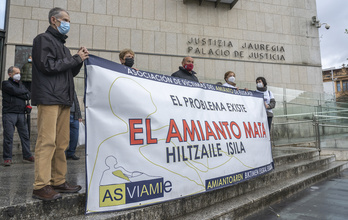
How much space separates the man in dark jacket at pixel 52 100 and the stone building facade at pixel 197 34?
8.63 metres

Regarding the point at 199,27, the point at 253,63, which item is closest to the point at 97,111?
the point at 199,27

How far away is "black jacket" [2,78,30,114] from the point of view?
4.45 meters

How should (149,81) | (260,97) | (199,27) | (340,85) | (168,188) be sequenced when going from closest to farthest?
(168,188)
(149,81)
(260,97)
(199,27)
(340,85)

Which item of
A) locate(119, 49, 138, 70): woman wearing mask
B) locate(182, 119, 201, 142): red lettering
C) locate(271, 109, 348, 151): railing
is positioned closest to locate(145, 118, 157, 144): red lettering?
locate(182, 119, 201, 142): red lettering

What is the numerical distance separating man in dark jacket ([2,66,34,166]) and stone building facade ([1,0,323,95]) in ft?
20.6

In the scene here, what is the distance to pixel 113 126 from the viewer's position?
7.51 ft

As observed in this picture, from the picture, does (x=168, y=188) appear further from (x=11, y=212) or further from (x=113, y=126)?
(x=11, y=212)

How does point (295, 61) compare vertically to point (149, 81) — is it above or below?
above

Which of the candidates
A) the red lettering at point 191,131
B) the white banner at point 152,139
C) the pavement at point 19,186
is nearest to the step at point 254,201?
the white banner at point 152,139

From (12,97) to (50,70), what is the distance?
298 cm

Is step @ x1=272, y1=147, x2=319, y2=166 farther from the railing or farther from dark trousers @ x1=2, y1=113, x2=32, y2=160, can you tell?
dark trousers @ x1=2, y1=113, x2=32, y2=160

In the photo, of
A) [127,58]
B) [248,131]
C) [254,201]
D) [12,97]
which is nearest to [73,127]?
[12,97]

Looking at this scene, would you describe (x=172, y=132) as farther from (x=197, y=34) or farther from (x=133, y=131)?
(x=197, y=34)

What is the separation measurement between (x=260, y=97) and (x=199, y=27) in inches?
346
